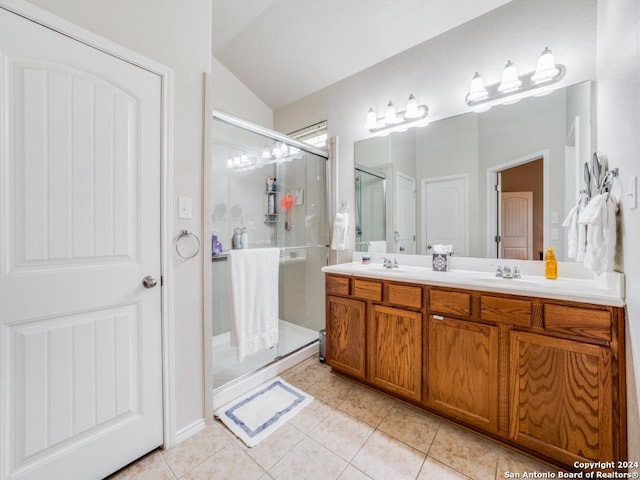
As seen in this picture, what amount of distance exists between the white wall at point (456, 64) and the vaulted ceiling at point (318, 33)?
0.09 meters

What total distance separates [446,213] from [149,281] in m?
2.03

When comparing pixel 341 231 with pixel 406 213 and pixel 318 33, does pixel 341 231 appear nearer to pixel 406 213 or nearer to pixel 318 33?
pixel 406 213

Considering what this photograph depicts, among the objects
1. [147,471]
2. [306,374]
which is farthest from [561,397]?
[147,471]

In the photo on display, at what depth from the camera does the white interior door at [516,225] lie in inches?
67.7

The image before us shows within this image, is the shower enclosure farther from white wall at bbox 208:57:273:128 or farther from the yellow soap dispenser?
the yellow soap dispenser

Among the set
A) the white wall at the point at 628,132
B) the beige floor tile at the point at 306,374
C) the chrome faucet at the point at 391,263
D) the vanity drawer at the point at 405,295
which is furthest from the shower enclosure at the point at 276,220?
the white wall at the point at 628,132

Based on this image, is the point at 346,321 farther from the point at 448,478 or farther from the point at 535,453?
the point at 535,453

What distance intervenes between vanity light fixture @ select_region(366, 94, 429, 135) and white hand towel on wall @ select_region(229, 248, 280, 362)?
142cm

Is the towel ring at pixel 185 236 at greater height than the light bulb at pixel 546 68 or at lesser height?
lesser

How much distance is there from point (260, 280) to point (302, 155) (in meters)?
1.38

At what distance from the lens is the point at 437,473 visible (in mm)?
1282

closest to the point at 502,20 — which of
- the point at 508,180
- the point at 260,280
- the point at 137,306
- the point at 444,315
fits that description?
the point at 508,180

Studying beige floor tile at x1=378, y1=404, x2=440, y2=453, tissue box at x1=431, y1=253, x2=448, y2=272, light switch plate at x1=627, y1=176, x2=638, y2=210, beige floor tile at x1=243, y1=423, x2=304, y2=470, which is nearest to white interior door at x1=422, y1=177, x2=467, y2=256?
tissue box at x1=431, y1=253, x2=448, y2=272

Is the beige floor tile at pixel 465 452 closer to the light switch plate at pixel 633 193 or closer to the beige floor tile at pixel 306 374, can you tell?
the beige floor tile at pixel 306 374
